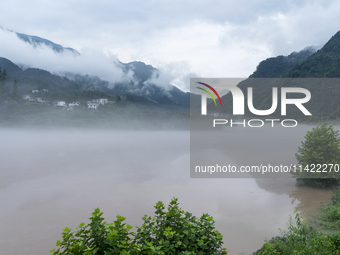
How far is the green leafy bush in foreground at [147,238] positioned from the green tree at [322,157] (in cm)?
836

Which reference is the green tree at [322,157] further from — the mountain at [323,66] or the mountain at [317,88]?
the mountain at [323,66]

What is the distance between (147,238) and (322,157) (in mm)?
8858

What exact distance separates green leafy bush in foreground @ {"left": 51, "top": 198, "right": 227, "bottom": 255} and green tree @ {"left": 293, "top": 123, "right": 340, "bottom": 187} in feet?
27.4

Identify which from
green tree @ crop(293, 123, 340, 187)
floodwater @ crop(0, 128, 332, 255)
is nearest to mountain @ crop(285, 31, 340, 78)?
green tree @ crop(293, 123, 340, 187)

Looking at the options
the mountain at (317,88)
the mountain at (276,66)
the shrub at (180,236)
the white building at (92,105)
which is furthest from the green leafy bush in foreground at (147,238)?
the white building at (92,105)

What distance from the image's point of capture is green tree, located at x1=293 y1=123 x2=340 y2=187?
381 inches

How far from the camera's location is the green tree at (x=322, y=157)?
381 inches

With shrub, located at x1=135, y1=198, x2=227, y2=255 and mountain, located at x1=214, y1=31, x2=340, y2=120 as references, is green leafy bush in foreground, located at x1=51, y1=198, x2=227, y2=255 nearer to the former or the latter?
shrub, located at x1=135, y1=198, x2=227, y2=255

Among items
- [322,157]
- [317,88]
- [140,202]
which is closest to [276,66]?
[317,88]

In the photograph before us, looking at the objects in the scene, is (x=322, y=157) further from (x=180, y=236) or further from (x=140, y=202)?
(x=180, y=236)

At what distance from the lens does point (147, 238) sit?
312 centimetres

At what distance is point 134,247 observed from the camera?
2.76 metres

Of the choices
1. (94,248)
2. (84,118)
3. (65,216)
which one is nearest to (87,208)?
(65,216)

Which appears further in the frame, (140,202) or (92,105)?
(92,105)
